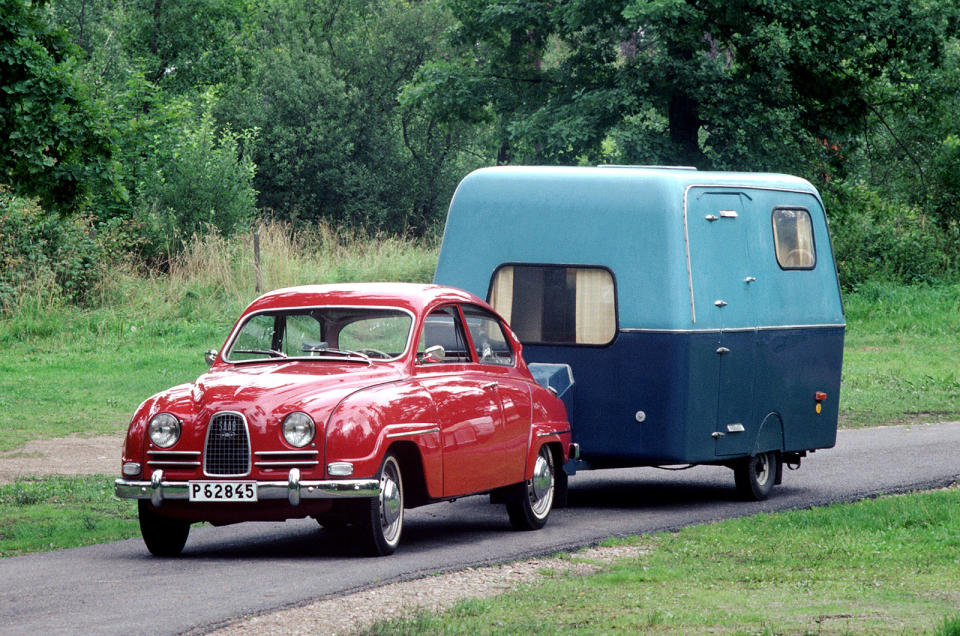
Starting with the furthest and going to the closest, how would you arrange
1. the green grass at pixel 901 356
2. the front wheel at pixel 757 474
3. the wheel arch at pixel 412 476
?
the green grass at pixel 901 356 < the front wheel at pixel 757 474 < the wheel arch at pixel 412 476

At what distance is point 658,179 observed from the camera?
40.4 ft

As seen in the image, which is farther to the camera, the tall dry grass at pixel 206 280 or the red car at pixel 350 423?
the tall dry grass at pixel 206 280

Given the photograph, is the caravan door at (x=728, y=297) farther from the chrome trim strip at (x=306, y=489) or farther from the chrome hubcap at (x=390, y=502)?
the chrome trim strip at (x=306, y=489)

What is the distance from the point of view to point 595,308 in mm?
12531

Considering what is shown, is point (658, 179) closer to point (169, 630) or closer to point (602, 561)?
point (602, 561)

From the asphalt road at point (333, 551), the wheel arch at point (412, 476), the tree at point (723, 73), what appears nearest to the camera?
the asphalt road at point (333, 551)

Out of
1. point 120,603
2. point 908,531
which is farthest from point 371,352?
point 908,531

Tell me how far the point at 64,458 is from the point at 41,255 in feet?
42.5

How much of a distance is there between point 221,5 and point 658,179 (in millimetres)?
37899

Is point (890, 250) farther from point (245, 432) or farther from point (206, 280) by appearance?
point (245, 432)

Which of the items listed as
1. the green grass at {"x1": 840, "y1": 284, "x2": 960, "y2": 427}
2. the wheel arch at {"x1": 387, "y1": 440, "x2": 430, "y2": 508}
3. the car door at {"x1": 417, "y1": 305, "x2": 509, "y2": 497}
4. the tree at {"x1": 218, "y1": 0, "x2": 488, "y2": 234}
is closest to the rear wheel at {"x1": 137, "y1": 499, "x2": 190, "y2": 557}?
the wheel arch at {"x1": 387, "y1": 440, "x2": 430, "y2": 508}

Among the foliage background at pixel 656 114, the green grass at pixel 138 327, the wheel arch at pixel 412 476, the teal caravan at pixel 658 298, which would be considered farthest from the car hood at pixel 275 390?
the green grass at pixel 138 327

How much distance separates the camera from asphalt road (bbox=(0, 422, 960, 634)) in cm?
782

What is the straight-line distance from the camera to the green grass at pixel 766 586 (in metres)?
7.18
